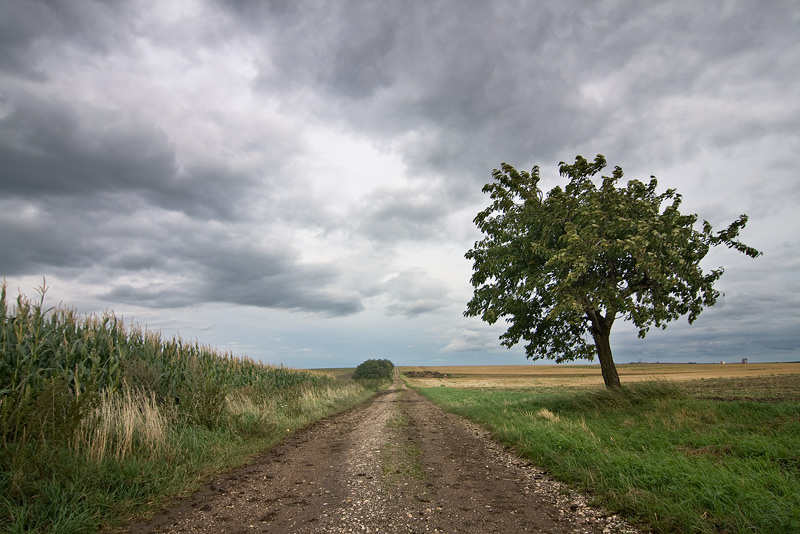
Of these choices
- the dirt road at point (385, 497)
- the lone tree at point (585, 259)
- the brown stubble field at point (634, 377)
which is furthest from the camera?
the brown stubble field at point (634, 377)

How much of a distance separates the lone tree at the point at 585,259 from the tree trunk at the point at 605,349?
1.5 inches

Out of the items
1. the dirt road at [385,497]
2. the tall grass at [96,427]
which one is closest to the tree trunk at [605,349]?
the dirt road at [385,497]

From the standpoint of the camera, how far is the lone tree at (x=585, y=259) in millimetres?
12648

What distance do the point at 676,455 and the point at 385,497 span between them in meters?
5.52

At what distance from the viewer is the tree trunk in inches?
581

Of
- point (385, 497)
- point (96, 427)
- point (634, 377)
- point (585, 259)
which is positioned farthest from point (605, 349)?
point (634, 377)

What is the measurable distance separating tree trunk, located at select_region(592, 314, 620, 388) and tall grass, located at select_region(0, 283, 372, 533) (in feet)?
40.1

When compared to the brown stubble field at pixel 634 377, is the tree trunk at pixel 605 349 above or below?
above

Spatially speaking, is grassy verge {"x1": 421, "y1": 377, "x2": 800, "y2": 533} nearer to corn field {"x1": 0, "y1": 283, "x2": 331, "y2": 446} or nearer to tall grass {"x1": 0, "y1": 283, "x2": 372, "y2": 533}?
tall grass {"x1": 0, "y1": 283, "x2": 372, "y2": 533}

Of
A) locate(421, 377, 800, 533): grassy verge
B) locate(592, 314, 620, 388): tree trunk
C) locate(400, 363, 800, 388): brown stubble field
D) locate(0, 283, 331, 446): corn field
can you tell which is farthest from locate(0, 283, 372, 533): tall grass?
locate(400, 363, 800, 388): brown stubble field

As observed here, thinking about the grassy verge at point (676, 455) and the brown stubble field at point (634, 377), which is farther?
the brown stubble field at point (634, 377)

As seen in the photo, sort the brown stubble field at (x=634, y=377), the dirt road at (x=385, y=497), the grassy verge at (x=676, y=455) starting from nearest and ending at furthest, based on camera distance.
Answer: the grassy verge at (x=676, y=455)
the dirt road at (x=385, y=497)
the brown stubble field at (x=634, y=377)

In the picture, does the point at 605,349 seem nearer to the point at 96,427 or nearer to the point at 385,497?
the point at 385,497

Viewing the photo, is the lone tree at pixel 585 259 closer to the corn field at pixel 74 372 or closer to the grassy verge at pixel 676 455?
the grassy verge at pixel 676 455
